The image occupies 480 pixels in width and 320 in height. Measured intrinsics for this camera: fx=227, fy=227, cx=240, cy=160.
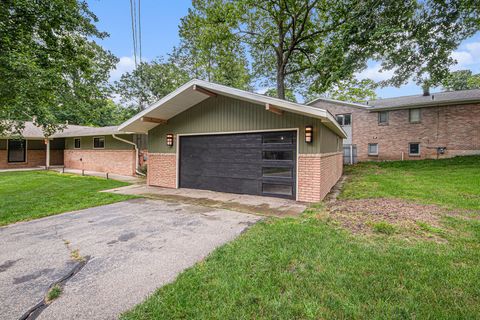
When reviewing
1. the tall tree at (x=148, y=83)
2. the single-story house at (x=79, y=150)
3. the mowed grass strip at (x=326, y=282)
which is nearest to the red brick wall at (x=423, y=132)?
the mowed grass strip at (x=326, y=282)

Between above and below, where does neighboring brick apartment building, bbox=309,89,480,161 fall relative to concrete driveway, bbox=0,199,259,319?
above

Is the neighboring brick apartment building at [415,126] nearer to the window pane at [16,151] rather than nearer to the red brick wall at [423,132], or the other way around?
the red brick wall at [423,132]

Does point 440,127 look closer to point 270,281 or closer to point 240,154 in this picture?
point 240,154

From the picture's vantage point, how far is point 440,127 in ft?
53.3

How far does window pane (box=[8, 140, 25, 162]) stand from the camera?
1562 centimetres

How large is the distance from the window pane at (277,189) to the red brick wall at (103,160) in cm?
875

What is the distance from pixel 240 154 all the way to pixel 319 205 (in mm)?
2898

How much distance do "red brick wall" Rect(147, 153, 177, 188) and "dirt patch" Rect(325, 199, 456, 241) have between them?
5.65m

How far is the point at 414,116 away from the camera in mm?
17250

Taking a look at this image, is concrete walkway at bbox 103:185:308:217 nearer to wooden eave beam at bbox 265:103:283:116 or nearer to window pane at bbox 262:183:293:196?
window pane at bbox 262:183:293:196

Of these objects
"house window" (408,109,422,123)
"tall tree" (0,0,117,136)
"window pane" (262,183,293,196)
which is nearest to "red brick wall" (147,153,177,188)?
"tall tree" (0,0,117,136)

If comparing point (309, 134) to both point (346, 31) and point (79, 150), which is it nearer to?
point (346, 31)

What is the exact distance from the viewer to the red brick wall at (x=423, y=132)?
15375 millimetres

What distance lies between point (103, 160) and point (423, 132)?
22.3m
